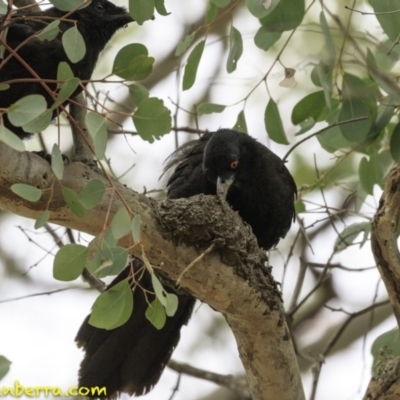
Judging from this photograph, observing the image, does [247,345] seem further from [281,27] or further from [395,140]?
[281,27]

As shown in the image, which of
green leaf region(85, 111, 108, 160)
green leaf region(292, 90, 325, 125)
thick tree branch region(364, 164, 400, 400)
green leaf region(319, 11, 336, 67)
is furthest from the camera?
green leaf region(292, 90, 325, 125)

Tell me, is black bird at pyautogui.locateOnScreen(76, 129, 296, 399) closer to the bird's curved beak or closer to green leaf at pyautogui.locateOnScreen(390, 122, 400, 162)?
the bird's curved beak

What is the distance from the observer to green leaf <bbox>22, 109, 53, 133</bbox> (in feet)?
7.22

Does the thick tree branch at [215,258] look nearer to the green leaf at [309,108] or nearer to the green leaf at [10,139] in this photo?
the green leaf at [309,108]

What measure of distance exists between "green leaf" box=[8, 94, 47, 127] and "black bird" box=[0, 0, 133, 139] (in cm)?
93

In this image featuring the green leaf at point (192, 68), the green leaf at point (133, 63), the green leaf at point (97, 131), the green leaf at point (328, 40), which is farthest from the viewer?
the green leaf at point (192, 68)

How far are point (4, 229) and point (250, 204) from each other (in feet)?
9.05

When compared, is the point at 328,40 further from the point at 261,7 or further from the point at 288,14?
the point at 261,7

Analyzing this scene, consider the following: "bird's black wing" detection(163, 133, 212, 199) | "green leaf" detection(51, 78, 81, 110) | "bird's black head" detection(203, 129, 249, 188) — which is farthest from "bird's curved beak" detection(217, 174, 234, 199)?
"green leaf" detection(51, 78, 81, 110)

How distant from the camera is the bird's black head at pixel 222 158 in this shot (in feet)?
13.8

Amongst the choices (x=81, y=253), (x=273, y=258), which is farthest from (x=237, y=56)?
(x=273, y=258)

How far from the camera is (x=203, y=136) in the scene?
4.81 meters

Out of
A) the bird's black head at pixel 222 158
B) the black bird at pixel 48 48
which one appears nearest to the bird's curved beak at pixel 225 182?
the bird's black head at pixel 222 158

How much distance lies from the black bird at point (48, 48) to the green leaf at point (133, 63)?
484 mm
